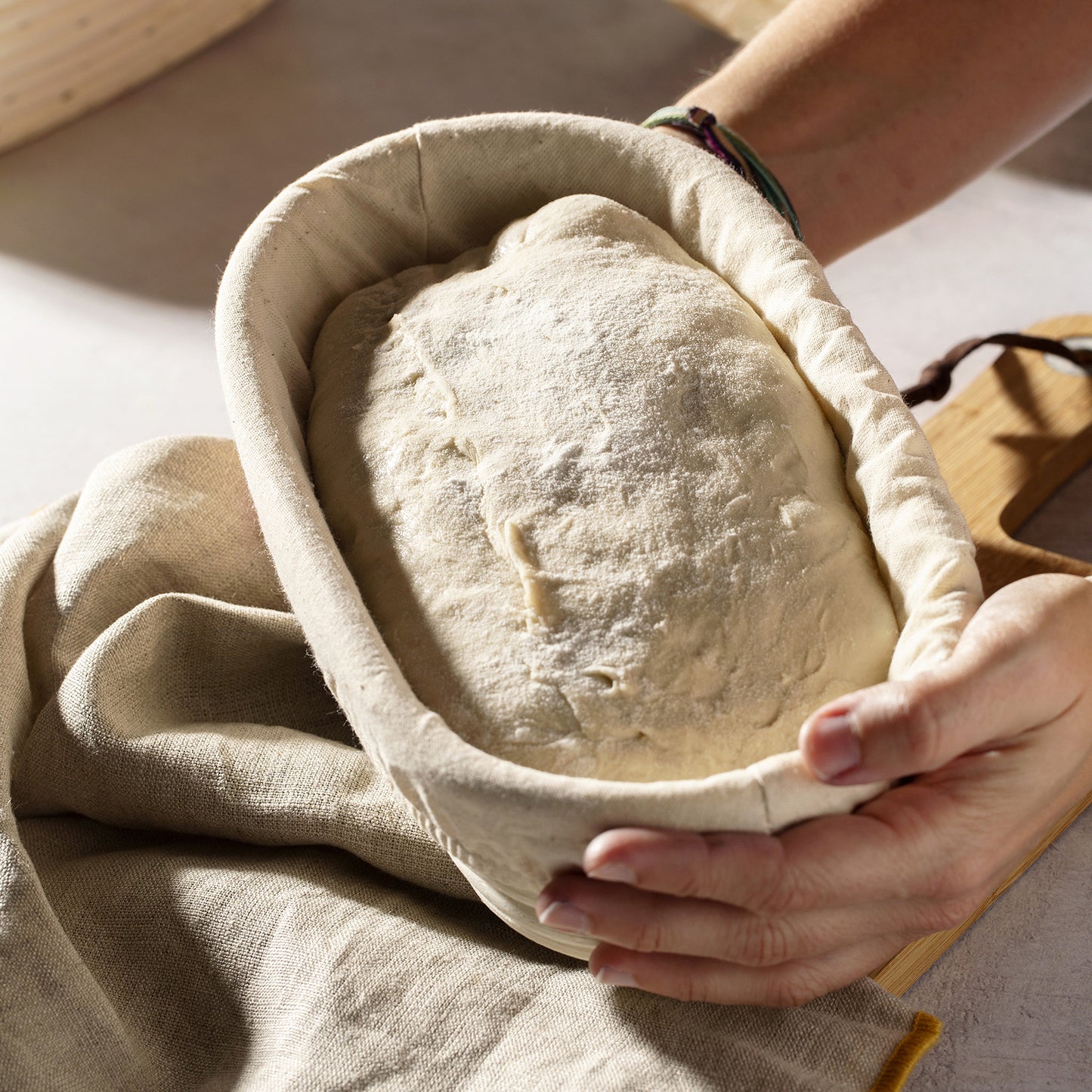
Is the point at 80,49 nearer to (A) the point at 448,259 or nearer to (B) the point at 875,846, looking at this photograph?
(A) the point at 448,259

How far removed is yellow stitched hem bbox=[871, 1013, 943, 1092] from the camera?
Result: 0.59 m

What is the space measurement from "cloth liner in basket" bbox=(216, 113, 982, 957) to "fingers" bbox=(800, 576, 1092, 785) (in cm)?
2

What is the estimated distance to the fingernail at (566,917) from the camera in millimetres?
512

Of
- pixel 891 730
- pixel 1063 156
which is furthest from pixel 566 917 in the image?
pixel 1063 156

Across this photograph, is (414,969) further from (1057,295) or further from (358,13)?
(358,13)

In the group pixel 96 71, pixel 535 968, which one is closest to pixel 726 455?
pixel 535 968

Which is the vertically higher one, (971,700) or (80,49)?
(80,49)

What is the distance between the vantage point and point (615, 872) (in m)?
0.48

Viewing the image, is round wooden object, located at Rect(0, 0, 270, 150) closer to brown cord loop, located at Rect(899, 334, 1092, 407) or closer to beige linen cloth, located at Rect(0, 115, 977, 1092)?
beige linen cloth, located at Rect(0, 115, 977, 1092)

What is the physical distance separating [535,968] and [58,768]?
1.08ft

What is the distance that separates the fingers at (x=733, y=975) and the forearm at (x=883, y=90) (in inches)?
28.4

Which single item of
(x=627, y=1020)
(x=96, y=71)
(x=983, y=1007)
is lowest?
(x=983, y=1007)

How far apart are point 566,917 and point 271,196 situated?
157cm

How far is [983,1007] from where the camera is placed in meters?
0.72
